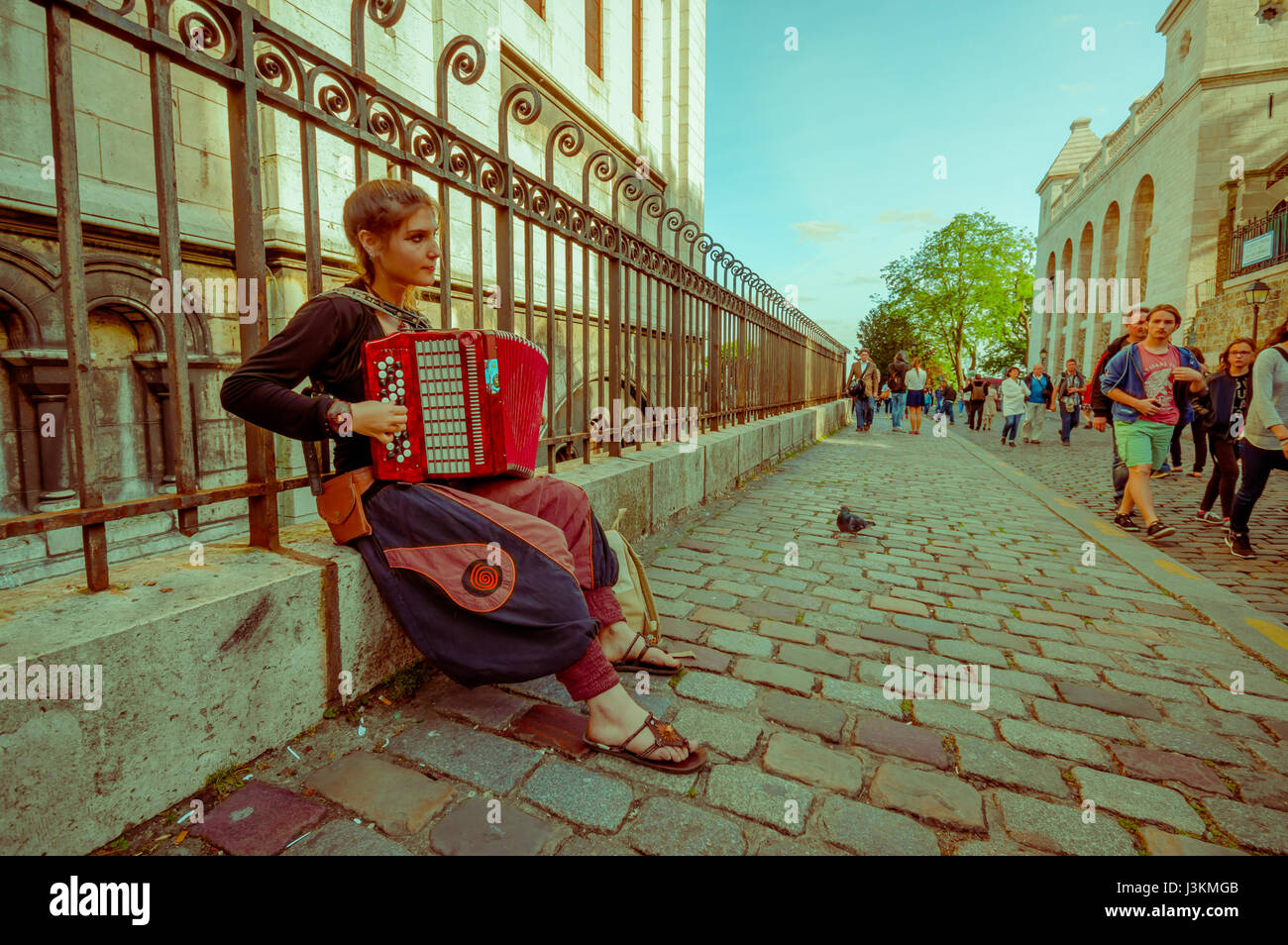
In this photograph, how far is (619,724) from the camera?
198cm

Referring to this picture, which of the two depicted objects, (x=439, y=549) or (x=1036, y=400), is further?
(x=1036, y=400)

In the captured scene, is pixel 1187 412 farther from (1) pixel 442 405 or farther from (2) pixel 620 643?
(1) pixel 442 405

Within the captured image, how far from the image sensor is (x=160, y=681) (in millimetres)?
1546

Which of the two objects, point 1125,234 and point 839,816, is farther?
point 1125,234

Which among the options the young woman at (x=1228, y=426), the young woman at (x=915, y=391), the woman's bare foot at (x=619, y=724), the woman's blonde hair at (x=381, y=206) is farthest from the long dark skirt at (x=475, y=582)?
the young woman at (x=915, y=391)

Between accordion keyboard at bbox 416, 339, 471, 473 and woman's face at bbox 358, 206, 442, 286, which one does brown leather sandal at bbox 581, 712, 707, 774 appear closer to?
accordion keyboard at bbox 416, 339, 471, 473

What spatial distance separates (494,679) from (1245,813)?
7.33 ft

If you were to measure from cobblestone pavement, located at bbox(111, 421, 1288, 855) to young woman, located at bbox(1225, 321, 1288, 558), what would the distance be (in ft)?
6.30

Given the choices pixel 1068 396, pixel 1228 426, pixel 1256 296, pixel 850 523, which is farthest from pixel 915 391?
pixel 850 523

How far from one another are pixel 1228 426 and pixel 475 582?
23.2 feet

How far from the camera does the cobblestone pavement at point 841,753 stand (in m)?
1.64

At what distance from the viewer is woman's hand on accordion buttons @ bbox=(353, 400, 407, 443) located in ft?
6.43
